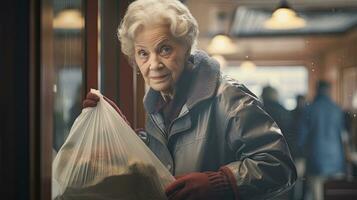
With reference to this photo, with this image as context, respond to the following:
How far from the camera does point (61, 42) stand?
6.80 ft

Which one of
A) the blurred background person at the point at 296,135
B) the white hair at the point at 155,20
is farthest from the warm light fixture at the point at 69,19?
the blurred background person at the point at 296,135

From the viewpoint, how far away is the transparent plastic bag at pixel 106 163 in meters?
2.04

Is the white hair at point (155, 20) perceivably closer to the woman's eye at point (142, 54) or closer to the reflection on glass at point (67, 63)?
the woman's eye at point (142, 54)

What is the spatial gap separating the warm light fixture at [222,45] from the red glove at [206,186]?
49 centimetres

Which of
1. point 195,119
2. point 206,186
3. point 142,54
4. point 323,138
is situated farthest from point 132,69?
point 323,138

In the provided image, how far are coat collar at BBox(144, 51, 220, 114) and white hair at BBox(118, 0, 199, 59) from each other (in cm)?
6

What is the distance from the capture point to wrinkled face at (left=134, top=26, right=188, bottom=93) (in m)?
2.03

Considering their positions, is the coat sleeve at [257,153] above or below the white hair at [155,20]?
below

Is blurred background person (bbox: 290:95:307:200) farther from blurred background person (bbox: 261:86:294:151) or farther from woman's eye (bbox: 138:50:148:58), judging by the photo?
woman's eye (bbox: 138:50:148:58)

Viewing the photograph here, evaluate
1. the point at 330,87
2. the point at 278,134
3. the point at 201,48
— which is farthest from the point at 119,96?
the point at 330,87

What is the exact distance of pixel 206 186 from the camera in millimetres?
2018

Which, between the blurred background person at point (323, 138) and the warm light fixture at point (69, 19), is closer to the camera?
the blurred background person at point (323, 138)

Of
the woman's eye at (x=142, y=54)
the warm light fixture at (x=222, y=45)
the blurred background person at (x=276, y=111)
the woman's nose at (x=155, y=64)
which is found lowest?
the blurred background person at (x=276, y=111)

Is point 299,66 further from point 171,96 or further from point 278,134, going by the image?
point 171,96
